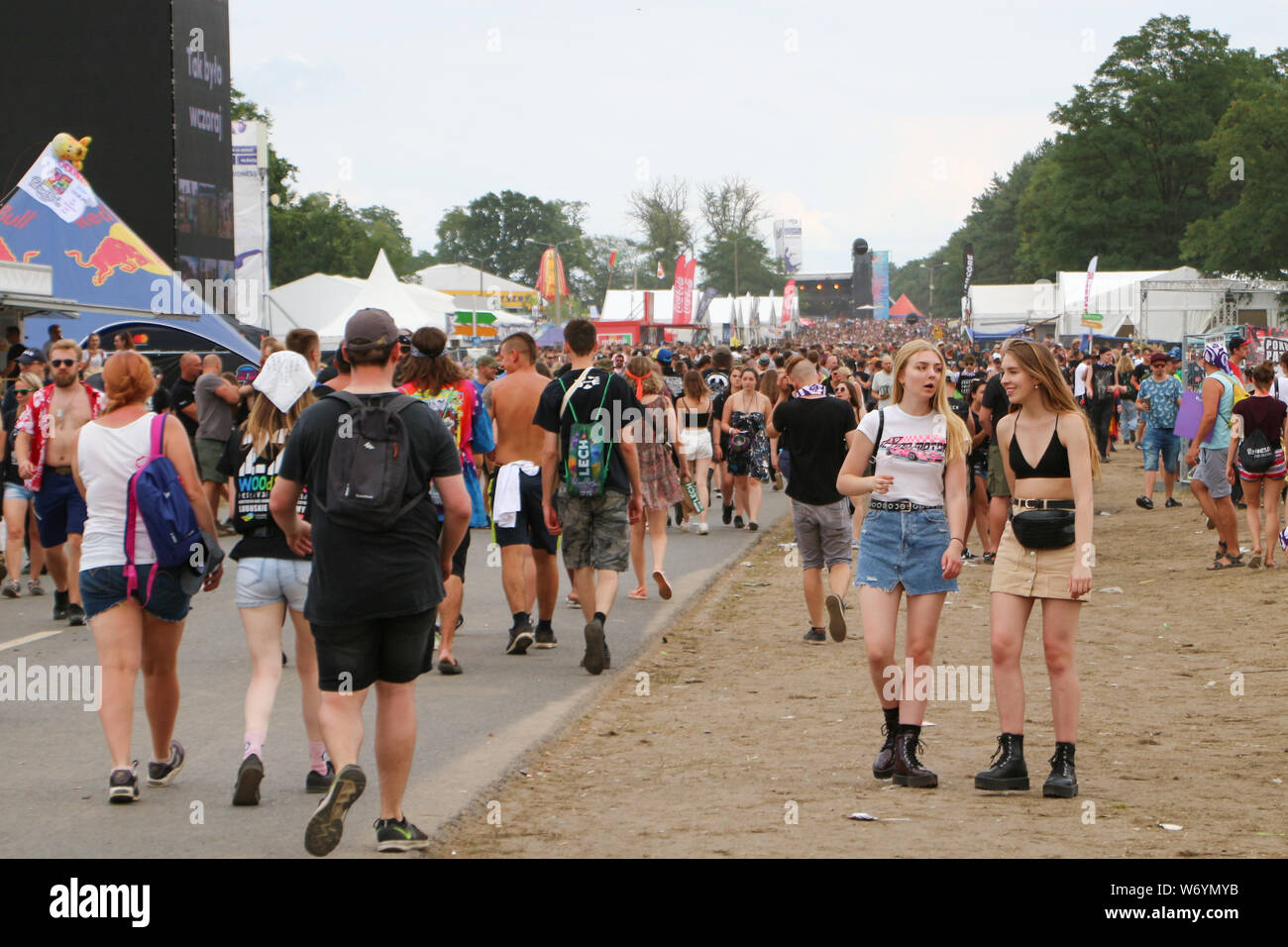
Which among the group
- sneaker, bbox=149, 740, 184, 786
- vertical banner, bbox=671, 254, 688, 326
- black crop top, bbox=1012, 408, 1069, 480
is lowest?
sneaker, bbox=149, 740, 184, 786

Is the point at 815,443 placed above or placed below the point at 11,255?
below

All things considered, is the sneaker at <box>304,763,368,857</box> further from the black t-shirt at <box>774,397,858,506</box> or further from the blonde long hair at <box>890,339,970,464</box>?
the black t-shirt at <box>774,397,858,506</box>

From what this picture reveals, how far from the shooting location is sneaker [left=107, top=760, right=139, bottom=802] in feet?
18.7

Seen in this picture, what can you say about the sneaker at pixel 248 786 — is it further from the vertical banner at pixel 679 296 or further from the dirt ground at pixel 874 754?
the vertical banner at pixel 679 296

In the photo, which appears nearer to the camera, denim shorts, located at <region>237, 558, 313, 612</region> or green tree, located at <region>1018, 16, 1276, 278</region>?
denim shorts, located at <region>237, 558, 313, 612</region>

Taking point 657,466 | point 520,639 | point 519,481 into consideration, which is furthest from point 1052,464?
point 657,466

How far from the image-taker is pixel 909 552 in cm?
609

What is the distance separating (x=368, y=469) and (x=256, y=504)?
1.53 m

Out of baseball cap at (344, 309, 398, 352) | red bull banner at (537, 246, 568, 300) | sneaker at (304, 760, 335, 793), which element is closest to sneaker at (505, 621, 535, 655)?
sneaker at (304, 760, 335, 793)

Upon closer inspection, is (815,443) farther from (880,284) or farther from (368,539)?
(880,284)

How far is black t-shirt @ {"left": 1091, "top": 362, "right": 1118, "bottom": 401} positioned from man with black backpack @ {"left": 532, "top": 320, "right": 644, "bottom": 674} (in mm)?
17585

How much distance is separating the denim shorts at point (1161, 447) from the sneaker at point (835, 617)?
10.7 meters
